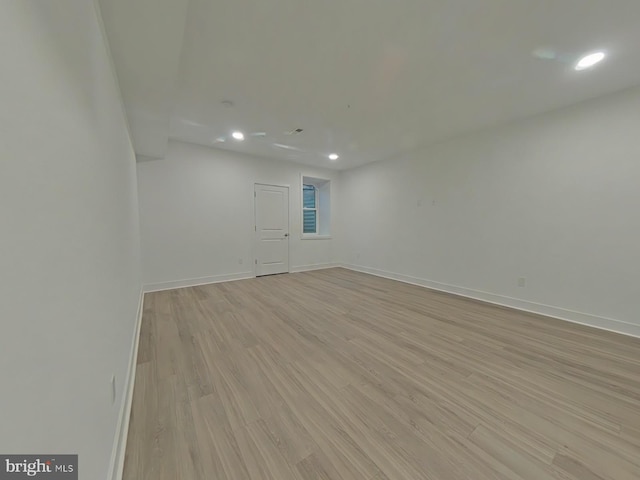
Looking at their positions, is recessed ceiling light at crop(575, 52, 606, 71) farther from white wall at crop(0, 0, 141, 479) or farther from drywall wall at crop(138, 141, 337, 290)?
drywall wall at crop(138, 141, 337, 290)

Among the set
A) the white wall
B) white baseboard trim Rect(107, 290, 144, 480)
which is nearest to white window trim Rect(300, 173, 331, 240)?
white baseboard trim Rect(107, 290, 144, 480)

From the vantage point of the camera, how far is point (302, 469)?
3.73ft

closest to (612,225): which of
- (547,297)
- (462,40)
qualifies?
(547,297)

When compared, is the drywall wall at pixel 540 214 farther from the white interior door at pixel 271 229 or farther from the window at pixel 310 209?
the white interior door at pixel 271 229

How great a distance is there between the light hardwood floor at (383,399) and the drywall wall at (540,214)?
51 centimetres

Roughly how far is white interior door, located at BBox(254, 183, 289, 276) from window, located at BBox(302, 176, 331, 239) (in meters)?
0.86

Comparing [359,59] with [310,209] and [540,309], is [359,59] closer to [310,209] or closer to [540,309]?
[540,309]

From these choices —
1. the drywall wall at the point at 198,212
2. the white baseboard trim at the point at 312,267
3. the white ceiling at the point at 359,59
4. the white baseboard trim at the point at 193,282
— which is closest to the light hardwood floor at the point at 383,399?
the white baseboard trim at the point at 193,282

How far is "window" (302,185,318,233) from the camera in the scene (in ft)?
20.7

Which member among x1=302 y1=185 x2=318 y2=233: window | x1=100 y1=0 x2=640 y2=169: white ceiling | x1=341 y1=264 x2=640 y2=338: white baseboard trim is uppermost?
x1=100 y1=0 x2=640 y2=169: white ceiling

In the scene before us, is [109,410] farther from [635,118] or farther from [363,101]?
[635,118]

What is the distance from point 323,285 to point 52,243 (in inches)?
161

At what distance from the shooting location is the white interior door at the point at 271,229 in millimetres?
5141

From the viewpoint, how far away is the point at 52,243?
610 millimetres
